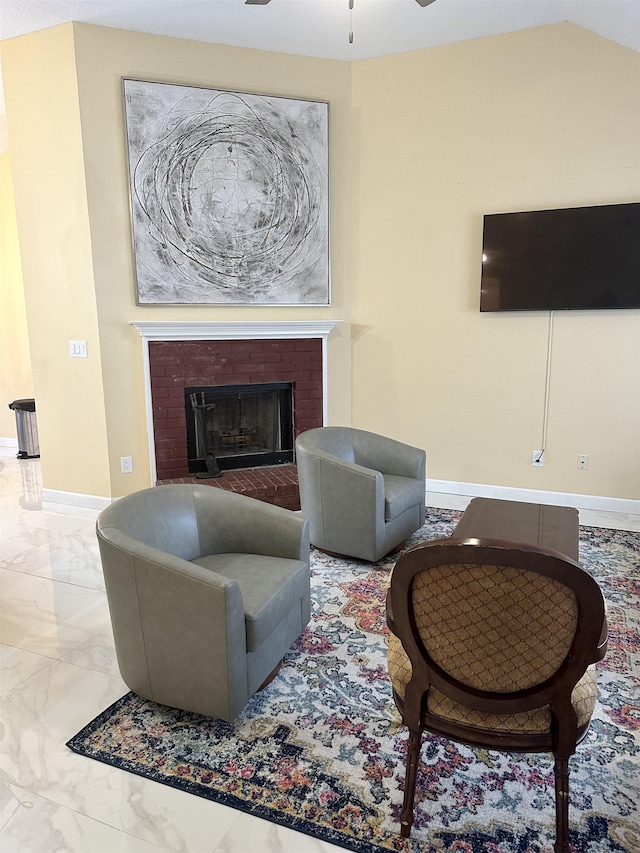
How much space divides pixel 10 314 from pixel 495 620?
247 inches

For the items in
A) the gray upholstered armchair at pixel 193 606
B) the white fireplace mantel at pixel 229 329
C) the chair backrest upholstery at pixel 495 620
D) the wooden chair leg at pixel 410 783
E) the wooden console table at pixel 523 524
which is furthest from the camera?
the white fireplace mantel at pixel 229 329

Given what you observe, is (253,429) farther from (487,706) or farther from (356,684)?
(487,706)

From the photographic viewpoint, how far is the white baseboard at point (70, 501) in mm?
4368

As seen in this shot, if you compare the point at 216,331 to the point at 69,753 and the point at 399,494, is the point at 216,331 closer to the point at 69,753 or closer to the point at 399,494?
the point at 399,494

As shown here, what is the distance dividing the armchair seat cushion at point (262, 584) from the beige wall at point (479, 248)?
2.53m

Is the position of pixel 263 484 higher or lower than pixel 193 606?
lower

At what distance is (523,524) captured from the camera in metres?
2.82

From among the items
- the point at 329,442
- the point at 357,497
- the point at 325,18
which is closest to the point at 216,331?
the point at 329,442

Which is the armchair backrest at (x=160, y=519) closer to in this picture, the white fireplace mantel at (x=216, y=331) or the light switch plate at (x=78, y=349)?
the white fireplace mantel at (x=216, y=331)

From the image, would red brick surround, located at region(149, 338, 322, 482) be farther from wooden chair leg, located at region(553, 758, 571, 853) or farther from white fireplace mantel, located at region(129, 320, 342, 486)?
wooden chair leg, located at region(553, 758, 571, 853)

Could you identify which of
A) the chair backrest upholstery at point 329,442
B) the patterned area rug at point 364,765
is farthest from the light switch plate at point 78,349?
the patterned area rug at point 364,765

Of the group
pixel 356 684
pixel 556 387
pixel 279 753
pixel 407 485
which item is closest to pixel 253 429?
pixel 407 485

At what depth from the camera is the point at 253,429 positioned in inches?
191

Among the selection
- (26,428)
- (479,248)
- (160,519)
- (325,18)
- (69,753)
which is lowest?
(69,753)
